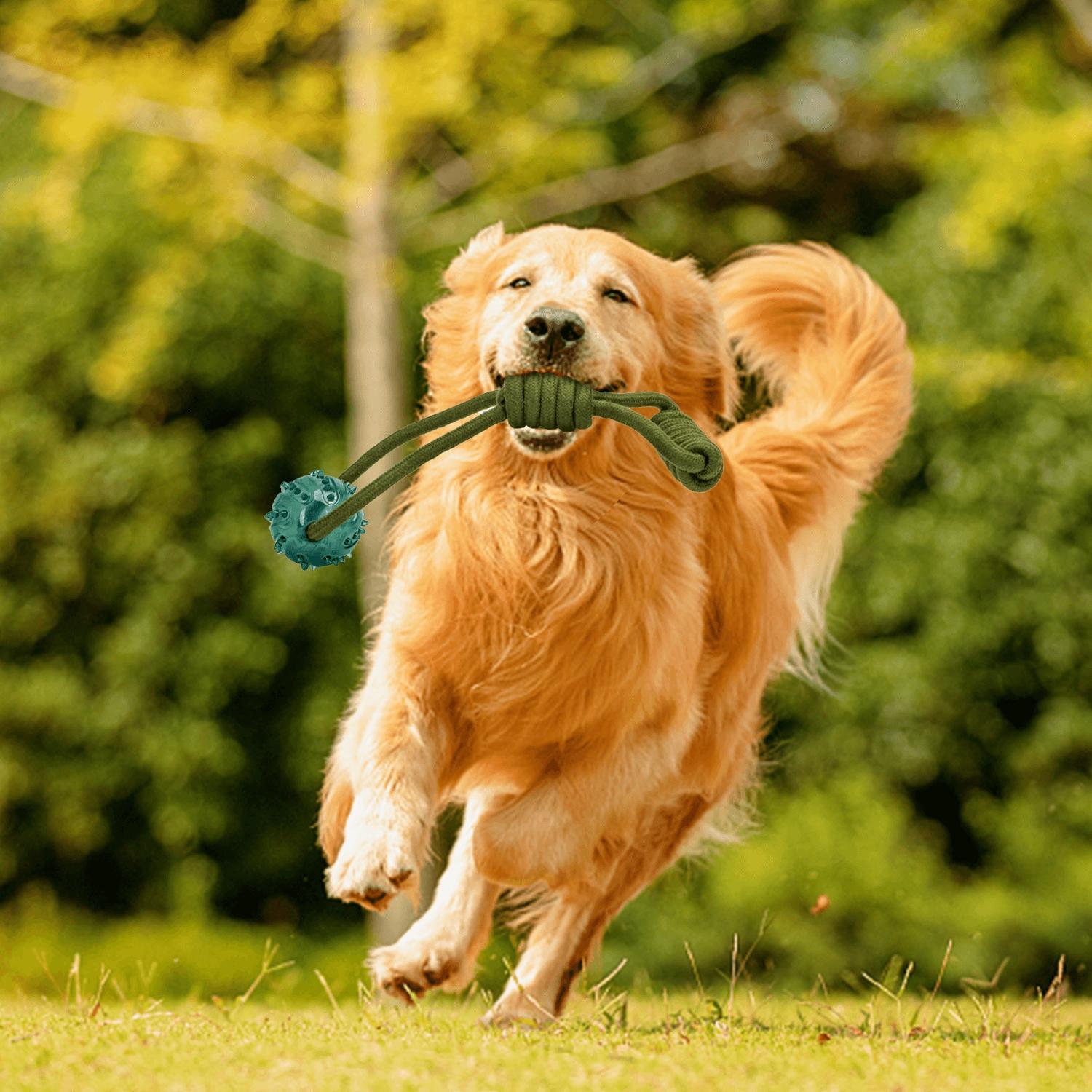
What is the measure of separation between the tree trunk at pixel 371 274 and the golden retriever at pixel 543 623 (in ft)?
13.2

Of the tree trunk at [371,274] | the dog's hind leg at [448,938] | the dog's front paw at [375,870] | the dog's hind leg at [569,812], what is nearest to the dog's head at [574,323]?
the dog's hind leg at [569,812]

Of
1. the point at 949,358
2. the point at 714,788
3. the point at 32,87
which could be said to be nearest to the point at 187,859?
the point at 32,87

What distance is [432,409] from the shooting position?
13.1ft

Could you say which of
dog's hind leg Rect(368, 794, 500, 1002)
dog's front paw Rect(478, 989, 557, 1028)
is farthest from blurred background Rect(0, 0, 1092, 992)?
dog's front paw Rect(478, 989, 557, 1028)

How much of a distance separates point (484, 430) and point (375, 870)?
39.7 inches

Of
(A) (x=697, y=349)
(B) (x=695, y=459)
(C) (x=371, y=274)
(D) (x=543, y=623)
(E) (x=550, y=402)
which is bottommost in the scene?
(D) (x=543, y=623)

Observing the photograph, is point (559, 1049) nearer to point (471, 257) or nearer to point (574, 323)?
point (574, 323)

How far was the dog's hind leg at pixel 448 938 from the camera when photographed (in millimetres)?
3627

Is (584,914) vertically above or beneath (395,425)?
beneath

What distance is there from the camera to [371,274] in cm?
832

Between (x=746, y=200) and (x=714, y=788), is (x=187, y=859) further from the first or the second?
(x=714, y=788)

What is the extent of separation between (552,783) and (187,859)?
26.3 ft

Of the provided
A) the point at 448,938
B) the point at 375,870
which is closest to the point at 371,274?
the point at 448,938

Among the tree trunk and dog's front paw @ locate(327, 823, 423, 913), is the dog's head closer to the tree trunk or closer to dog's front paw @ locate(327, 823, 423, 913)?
dog's front paw @ locate(327, 823, 423, 913)
